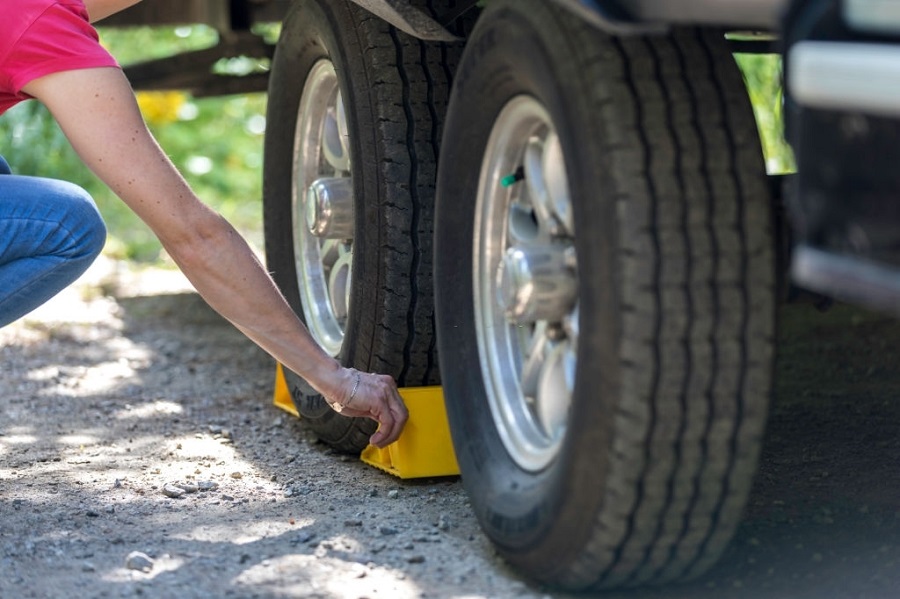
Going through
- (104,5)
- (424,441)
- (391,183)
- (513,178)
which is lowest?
(424,441)

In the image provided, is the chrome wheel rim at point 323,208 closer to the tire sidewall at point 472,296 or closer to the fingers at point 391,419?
the fingers at point 391,419

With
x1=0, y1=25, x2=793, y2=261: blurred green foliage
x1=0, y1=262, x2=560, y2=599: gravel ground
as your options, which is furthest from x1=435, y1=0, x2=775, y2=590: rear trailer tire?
x1=0, y1=25, x2=793, y2=261: blurred green foliage

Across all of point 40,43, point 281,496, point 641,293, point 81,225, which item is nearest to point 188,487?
point 281,496

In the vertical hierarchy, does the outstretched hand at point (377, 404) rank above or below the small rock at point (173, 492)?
above

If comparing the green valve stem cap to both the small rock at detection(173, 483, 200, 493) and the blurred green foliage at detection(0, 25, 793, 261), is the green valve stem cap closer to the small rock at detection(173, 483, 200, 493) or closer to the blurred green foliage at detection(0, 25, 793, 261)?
the small rock at detection(173, 483, 200, 493)

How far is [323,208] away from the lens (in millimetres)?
3207

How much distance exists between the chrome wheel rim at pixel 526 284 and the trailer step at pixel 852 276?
0.54m

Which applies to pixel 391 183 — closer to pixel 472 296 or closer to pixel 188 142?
pixel 472 296

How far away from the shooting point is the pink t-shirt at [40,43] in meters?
2.49

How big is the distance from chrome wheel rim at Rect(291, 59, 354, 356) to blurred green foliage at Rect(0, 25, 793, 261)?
2.70 metres

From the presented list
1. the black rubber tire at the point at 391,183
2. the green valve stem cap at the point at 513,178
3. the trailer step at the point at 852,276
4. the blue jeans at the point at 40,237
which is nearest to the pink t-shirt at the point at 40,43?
the blue jeans at the point at 40,237

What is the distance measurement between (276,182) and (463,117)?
130 centimetres

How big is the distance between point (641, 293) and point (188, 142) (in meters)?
6.98

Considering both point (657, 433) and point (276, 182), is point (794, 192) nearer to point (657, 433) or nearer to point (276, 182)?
point (657, 433)
